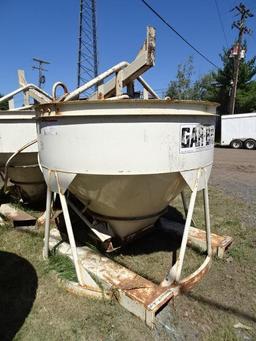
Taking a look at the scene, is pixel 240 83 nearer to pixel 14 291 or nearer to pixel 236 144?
pixel 236 144

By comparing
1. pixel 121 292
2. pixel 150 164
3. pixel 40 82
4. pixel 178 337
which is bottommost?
pixel 178 337

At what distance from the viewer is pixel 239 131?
1600cm

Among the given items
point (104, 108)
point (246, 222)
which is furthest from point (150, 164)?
point (246, 222)

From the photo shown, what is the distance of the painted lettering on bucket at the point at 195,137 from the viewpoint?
91.9 inches

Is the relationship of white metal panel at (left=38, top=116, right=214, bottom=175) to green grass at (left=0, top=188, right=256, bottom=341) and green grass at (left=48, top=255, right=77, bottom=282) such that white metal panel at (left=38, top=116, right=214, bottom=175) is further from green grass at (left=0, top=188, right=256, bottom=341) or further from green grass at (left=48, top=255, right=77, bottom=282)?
green grass at (left=0, top=188, right=256, bottom=341)

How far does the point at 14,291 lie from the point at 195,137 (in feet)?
6.76

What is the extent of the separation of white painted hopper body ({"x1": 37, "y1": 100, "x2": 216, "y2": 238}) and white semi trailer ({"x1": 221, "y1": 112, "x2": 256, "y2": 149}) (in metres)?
14.2

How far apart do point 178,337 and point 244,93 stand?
21.1 meters

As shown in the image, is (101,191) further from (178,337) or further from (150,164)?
(178,337)

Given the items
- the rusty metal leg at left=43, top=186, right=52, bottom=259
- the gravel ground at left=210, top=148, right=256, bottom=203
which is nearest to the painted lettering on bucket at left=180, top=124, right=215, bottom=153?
the rusty metal leg at left=43, top=186, right=52, bottom=259

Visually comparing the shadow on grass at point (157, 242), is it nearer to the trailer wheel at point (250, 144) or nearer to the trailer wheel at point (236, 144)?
the trailer wheel at point (250, 144)

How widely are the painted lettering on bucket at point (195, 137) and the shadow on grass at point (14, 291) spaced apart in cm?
180

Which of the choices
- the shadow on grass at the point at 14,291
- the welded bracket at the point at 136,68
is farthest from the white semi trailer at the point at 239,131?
the shadow on grass at the point at 14,291

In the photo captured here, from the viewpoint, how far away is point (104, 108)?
2145mm
